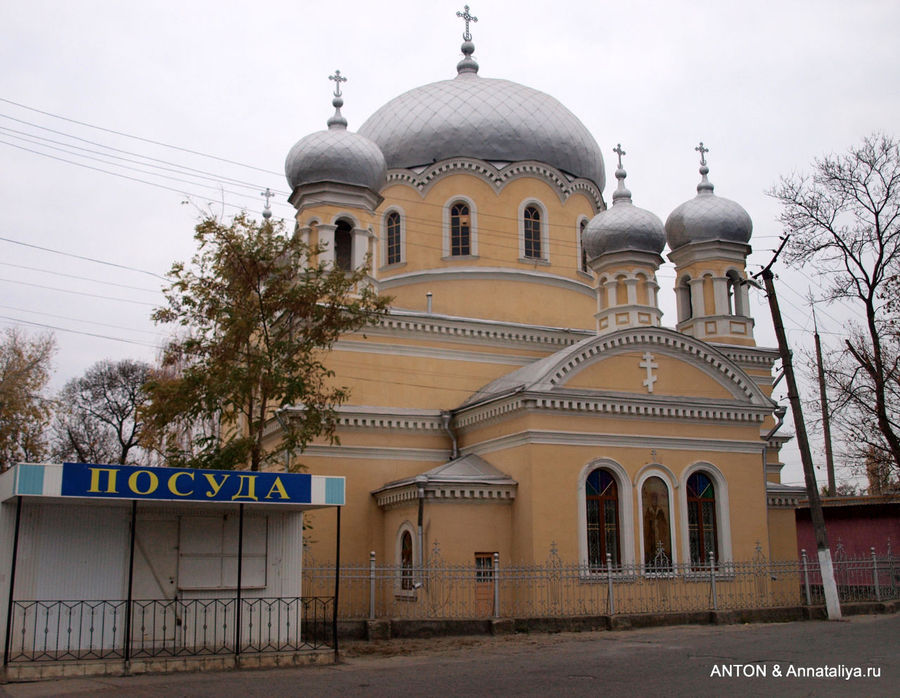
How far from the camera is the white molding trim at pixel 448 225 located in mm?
21219

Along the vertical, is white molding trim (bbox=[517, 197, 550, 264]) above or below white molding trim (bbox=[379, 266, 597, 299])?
above

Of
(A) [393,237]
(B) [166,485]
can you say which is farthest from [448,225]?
(B) [166,485]

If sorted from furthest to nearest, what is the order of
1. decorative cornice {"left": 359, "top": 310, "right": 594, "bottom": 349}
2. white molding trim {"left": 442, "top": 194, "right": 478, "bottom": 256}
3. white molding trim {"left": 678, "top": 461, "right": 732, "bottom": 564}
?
white molding trim {"left": 442, "top": 194, "right": 478, "bottom": 256} < decorative cornice {"left": 359, "top": 310, "right": 594, "bottom": 349} < white molding trim {"left": 678, "top": 461, "right": 732, "bottom": 564}

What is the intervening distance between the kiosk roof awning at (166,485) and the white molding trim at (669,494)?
7100mm

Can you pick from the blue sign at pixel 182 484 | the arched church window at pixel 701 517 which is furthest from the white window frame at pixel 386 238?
the blue sign at pixel 182 484

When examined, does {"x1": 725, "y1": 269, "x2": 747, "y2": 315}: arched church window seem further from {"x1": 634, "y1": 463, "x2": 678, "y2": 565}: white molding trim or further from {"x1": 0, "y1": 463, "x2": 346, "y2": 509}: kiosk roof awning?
{"x1": 0, "y1": 463, "x2": 346, "y2": 509}: kiosk roof awning

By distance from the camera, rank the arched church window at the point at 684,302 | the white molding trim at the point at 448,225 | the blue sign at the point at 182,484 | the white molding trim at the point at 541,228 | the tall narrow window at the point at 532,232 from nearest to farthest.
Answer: the blue sign at the point at 182,484 < the white molding trim at the point at 448,225 < the white molding trim at the point at 541,228 < the tall narrow window at the point at 532,232 < the arched church window at the point at 684,302

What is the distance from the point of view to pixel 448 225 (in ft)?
70.3

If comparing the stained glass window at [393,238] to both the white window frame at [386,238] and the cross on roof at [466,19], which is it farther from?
the cross on roof at [466,19]

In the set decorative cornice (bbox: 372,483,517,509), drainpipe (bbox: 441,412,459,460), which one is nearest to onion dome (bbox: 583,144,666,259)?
drainpipe (bbox: 441,412,459,460)

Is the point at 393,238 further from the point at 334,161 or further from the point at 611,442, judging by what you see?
the point at 611,442

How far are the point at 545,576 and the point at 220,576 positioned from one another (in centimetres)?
573

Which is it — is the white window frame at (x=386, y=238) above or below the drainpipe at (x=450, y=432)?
above

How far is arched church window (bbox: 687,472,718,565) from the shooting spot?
17.1 m
